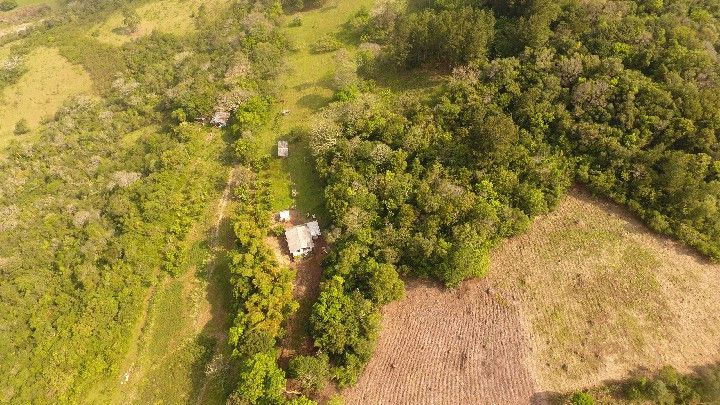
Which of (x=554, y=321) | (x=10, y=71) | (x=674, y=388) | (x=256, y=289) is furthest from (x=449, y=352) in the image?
(x=10, y=71)

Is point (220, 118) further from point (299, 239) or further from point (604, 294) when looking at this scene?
point (604, 294)

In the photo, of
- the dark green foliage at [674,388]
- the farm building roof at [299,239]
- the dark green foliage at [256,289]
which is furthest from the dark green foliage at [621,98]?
the dark green foliage at [256,289]

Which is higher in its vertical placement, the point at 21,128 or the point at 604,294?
the point at 21,128

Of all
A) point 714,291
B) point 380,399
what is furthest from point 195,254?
point 714,291

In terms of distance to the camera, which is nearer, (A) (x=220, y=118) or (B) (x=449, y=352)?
(B) (x=449, y=352)

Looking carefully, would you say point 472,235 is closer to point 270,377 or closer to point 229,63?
point 270,377
